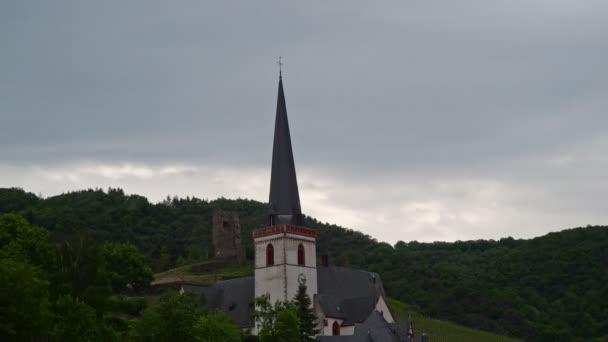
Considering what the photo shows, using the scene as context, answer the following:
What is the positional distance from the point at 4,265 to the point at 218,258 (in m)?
80.6

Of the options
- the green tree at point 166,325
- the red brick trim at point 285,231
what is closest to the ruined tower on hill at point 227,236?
the red brick trim at point 285,231

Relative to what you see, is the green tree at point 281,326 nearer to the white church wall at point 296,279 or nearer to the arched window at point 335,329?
the white church wall at point 296,279

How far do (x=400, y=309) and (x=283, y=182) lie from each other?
40527 mm

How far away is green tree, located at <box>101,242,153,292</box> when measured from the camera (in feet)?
355

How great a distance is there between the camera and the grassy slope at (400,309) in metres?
110

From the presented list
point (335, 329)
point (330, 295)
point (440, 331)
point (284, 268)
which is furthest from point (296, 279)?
point (440, 331)

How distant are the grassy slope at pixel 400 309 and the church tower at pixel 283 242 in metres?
21.0

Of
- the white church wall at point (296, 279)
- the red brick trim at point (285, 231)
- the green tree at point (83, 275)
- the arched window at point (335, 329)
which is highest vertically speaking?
the red brick trim at point (285, 231)

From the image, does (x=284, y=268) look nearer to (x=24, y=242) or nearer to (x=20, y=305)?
(x=24, y=242)

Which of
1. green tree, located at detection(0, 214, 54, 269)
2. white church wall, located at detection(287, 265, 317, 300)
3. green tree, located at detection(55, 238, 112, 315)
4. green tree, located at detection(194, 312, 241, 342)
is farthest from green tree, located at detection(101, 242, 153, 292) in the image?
green tree, located at detection(55, 238, 112, 315)

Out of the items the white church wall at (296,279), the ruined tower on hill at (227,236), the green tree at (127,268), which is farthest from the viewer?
the ruined tower on hill at (227,236)

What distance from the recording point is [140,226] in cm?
17800

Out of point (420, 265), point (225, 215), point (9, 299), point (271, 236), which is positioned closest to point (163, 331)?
point (9, 299)

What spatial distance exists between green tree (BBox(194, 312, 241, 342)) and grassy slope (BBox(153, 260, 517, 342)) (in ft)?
120
